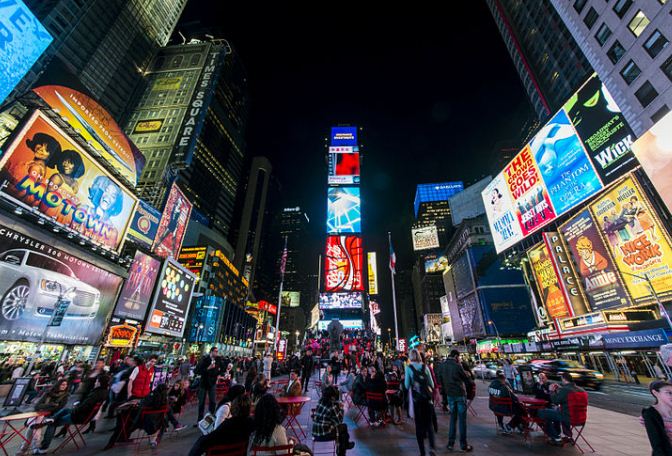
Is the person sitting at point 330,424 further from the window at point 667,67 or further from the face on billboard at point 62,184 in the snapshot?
the window at point 667,67

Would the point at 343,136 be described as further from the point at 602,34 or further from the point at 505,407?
the point at 505,407

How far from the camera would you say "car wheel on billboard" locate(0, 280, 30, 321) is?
18.0 meters

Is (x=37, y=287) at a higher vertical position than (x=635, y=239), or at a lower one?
lower

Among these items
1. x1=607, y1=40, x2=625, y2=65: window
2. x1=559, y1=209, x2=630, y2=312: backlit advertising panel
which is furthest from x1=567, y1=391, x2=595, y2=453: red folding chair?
x1=607, y1=40, x2=625, y2=65: window

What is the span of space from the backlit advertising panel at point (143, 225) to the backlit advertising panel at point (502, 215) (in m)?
39.9

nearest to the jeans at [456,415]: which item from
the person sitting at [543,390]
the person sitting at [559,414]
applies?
the person sitting at [559,414]

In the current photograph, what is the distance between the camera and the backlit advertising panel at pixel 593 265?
30594 mm

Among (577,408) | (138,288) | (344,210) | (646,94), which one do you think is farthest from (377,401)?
(344,210)

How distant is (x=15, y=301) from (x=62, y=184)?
29.3ft

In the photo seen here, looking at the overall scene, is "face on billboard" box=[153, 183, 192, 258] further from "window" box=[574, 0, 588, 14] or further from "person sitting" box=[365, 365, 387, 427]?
"window" box=[574, 0, 588, 14]

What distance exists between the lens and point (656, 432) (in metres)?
3.13

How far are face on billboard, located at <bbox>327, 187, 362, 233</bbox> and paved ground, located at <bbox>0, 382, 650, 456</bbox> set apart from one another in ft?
146

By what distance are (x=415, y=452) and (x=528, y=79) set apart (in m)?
78.0

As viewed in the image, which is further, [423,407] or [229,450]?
[423,407]
